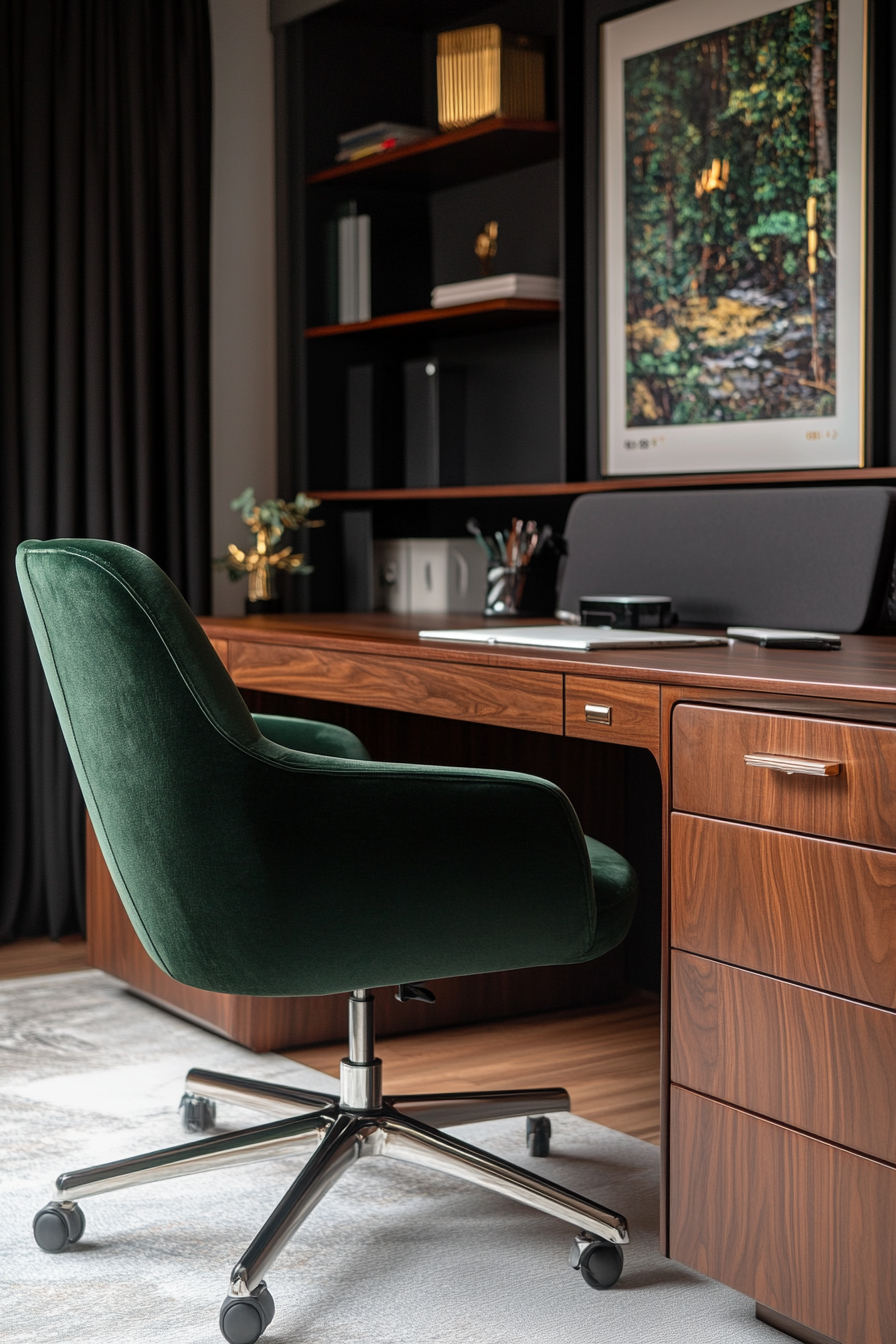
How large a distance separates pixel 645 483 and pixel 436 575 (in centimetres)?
62

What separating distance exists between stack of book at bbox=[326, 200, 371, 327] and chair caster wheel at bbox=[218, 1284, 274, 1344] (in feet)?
7.16

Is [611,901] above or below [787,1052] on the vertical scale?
above

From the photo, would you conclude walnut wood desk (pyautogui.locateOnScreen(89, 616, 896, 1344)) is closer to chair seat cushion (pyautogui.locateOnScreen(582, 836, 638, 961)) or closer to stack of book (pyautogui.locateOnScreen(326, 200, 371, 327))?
chair seat cushion (pyautogui.locateOnScreen(582, 836, 638, 961))

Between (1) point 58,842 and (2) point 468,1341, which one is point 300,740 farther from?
(1) point 58,842

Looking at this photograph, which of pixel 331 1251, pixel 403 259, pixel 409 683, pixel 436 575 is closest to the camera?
pixel 331 1251

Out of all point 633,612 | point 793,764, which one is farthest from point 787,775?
point 633,612

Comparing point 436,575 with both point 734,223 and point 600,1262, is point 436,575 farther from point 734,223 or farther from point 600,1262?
point 600,1262

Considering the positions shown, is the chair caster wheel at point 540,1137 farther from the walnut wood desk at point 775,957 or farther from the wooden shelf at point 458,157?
the wooden shelf at point 458,157

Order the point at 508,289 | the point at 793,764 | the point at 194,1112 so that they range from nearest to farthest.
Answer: the point at 793,764 → the point at 194,1112 → the point at 508,289

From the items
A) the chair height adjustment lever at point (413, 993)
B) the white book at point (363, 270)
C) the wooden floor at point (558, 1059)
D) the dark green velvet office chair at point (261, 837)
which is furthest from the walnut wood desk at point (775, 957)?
the white book at point (363, 270)

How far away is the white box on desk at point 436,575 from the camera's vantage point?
3.16m

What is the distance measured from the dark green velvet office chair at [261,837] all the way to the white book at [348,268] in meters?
1.82

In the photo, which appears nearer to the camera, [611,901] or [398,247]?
[611,901]

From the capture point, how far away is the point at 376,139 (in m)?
3.22
